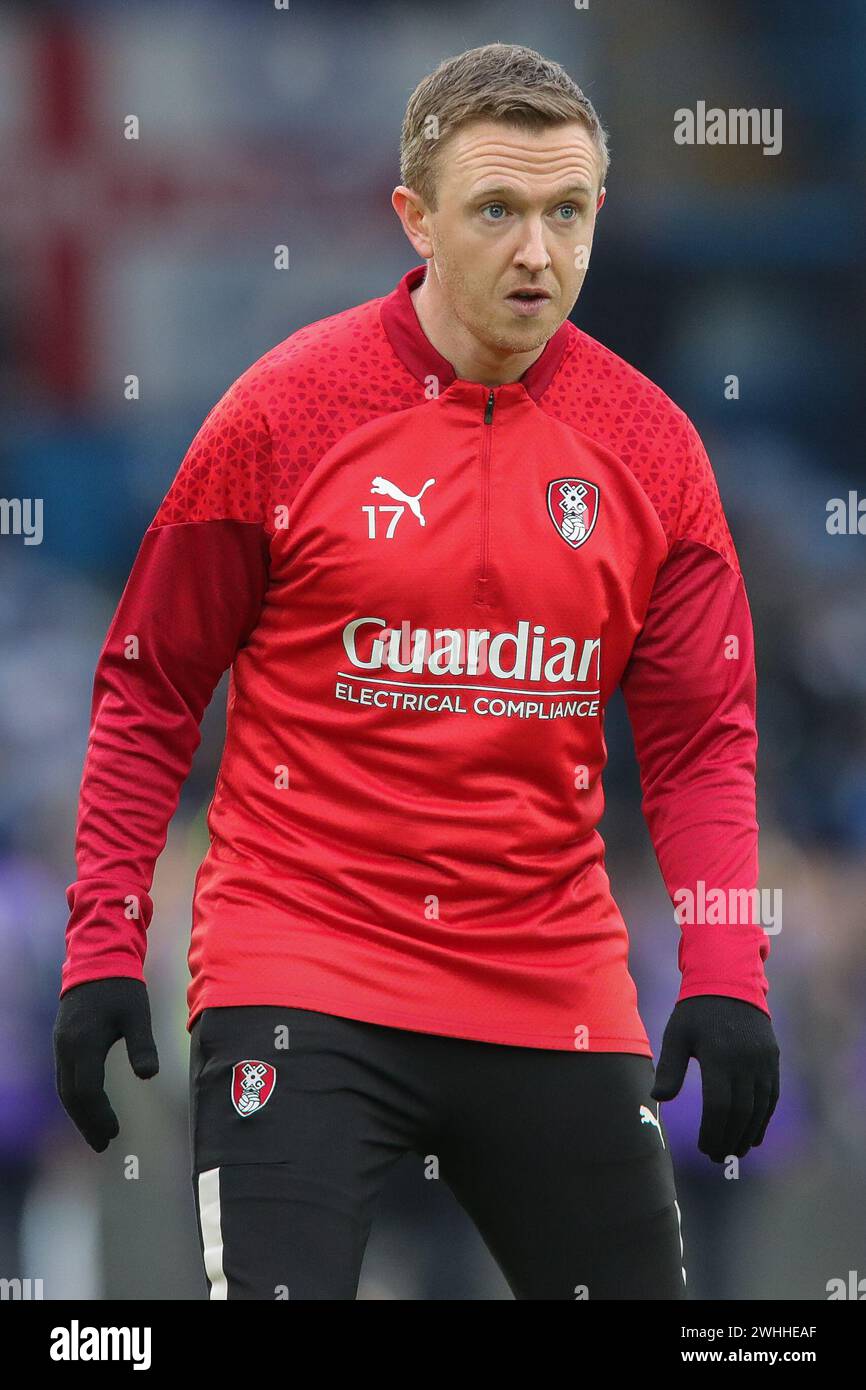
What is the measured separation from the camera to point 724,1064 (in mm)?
3182

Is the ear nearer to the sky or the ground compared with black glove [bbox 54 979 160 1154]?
nearer to the sky

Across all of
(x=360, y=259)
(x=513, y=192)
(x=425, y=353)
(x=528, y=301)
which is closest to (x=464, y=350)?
(x=425, y=353)

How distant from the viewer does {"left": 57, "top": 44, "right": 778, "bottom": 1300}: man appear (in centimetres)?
311

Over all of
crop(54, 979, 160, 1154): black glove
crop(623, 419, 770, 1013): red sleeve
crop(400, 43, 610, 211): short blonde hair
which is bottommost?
crop(54, 979, 160, 1154): black glove

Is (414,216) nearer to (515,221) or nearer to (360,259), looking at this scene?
(515,221)

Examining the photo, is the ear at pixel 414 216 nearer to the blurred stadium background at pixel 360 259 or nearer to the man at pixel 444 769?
the man at pixel 444 769

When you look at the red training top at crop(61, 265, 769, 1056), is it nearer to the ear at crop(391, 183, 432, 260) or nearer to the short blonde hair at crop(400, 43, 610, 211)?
the ear at crop(391, 183, 432, 260)

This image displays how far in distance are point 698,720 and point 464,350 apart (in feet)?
2.14

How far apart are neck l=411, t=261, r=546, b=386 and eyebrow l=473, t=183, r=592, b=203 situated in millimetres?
207

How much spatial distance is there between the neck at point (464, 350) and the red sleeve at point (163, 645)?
31 centimetres

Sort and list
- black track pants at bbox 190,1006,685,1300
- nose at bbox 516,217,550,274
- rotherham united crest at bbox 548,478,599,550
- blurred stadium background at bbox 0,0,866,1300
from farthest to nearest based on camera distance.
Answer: blurred stadium background at bbox 0,0,866,1300 → rotherham united crest at bbox 548,478,599,550 → nose at bbox 516,217,550,274 → black track pants at bbox 190,1006,685,1300

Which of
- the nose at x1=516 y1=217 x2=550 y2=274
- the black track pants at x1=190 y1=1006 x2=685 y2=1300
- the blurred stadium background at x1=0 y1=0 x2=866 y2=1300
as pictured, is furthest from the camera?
the blurred stadium background at x1=0 y1=0 x2=866 y2=1300

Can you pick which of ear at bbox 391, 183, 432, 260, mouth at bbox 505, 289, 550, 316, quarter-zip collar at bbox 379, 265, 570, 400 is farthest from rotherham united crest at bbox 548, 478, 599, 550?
ear at bbox 391, 183, 432, 260

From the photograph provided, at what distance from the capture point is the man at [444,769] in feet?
10.2
